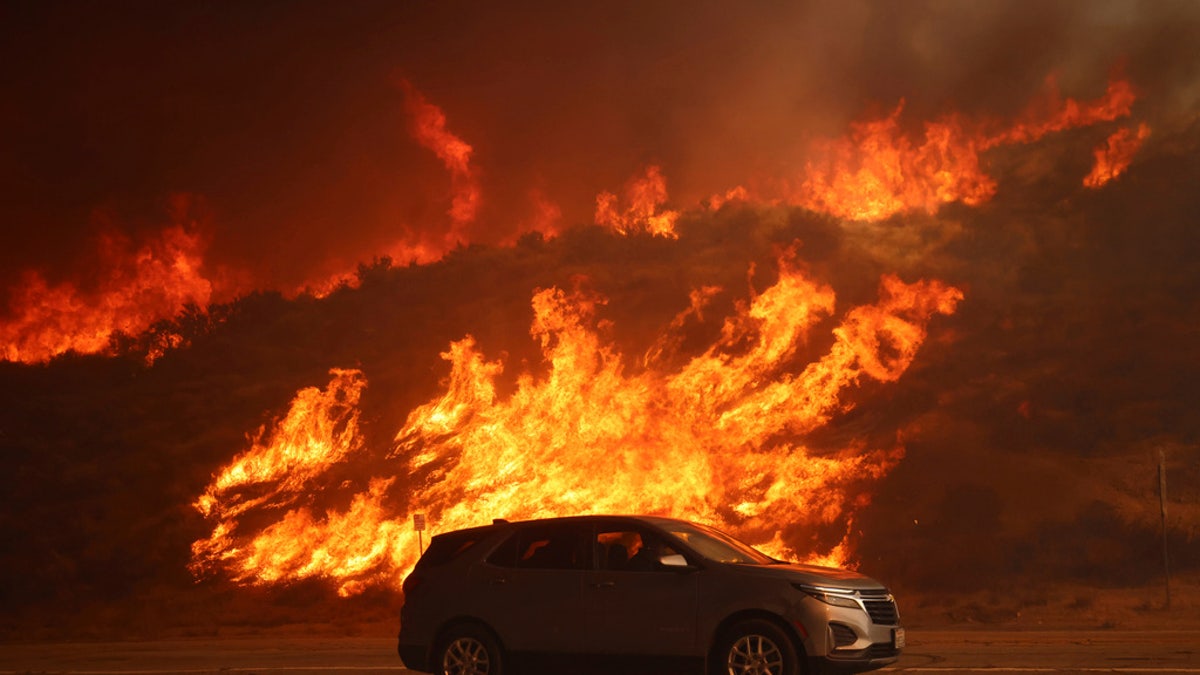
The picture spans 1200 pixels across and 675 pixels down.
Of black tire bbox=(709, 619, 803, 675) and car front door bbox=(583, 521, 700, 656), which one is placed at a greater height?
car front door bbox=(583, 521, 700, 656)

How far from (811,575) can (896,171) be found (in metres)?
42.4

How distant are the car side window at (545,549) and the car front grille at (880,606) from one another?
8.38 feet

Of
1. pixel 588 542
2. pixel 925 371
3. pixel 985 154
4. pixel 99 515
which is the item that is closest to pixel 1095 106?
pixel 985 154

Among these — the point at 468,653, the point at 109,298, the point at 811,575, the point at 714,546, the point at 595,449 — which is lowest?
the point at 468,653

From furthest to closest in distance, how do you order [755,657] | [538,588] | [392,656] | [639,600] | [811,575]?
[392,656] → [538,588] → [639,600] → [811,575] → [755,657]

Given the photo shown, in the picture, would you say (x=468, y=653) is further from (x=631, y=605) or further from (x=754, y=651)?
(x=754, y=651)

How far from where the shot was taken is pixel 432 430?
117 feet

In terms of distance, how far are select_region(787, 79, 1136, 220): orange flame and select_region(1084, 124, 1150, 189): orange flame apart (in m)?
4.01

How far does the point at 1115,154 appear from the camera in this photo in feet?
165

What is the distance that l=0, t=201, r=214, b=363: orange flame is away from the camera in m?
46.6

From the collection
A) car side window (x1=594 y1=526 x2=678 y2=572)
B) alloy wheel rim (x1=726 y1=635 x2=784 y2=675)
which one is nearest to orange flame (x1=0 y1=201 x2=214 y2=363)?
car side window (x1=594 y1=526 x2=678 y2=572)

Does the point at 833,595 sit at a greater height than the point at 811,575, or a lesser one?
lesser

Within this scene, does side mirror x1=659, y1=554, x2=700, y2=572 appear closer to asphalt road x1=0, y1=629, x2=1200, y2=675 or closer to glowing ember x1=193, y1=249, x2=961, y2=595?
asphalt road x1=0, y1=629, x2=1200, y2=675

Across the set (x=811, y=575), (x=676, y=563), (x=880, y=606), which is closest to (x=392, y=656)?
(x=676, y=563)
